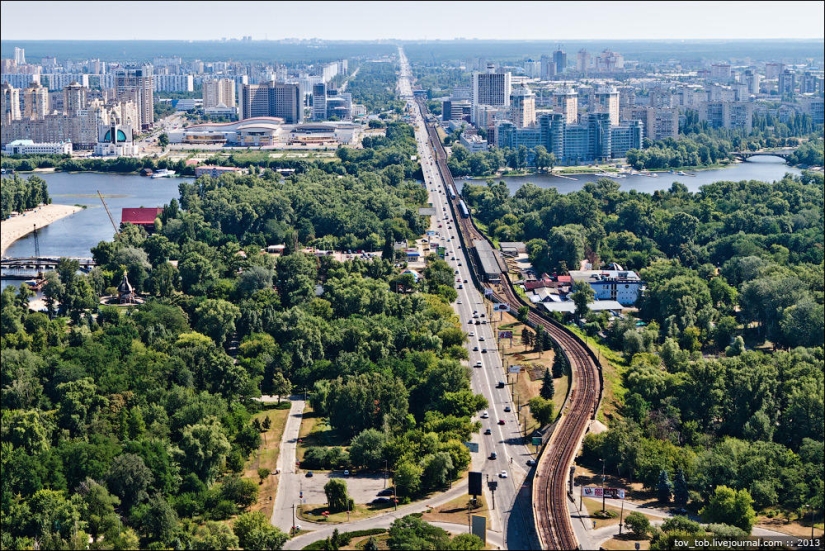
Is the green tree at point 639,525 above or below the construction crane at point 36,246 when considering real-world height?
below

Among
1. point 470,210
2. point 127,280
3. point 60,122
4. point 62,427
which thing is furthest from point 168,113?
point 62,427

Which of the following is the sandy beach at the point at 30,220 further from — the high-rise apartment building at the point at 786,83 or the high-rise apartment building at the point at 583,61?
the high-rise apartment building at the point at 583,61

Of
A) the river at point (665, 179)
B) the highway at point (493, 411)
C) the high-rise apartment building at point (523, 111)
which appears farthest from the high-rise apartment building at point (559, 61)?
the highway at point (493, 411)

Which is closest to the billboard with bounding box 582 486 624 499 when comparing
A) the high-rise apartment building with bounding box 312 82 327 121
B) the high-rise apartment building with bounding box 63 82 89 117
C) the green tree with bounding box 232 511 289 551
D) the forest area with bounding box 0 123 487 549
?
the forest area with bounding box 0 123 487 549

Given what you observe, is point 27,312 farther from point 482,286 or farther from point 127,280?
point 482,286

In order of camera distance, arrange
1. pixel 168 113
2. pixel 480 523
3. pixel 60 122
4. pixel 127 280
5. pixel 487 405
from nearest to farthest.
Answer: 1. pixel 480 523
2. pixel 487 405
3. pixel 127 280
4. pixel 60 122
5. pixel 168 113

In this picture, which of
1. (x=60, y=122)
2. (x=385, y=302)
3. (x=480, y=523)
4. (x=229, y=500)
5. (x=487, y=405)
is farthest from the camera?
(x=60, y=122)
